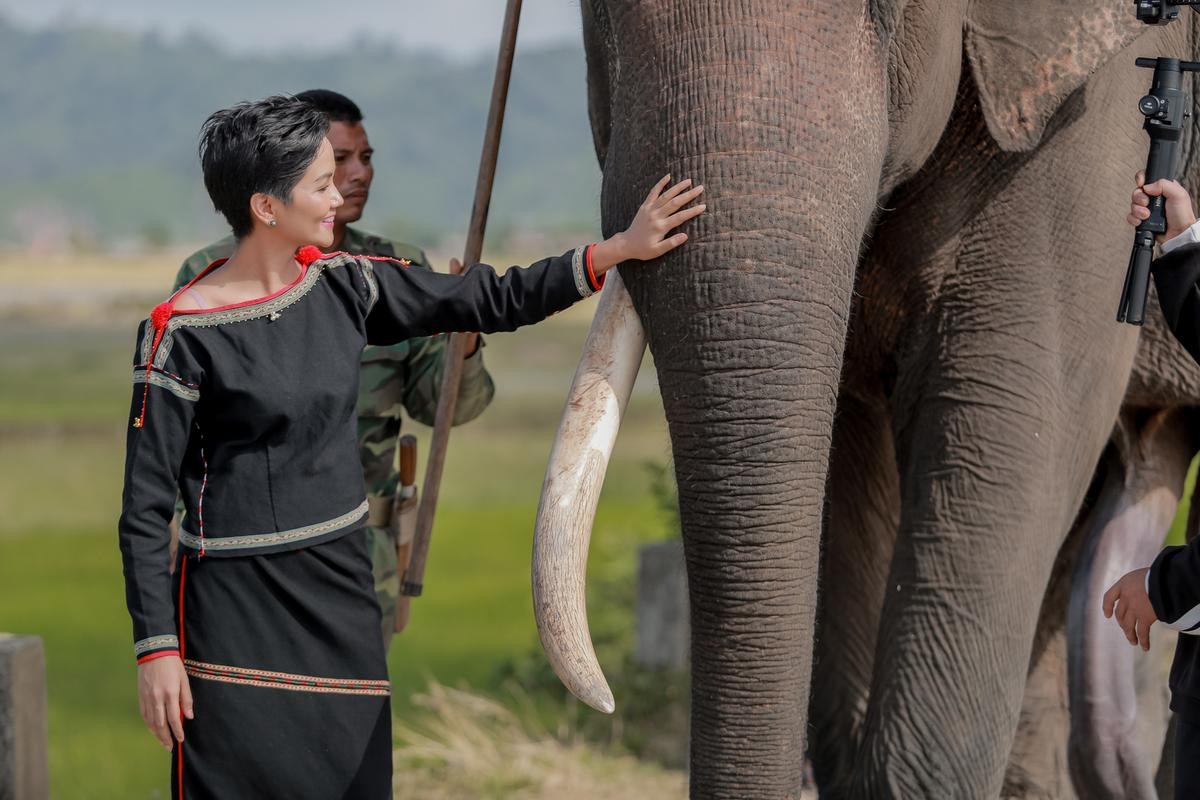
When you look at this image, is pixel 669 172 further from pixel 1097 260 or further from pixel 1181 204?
pixel 1097 260

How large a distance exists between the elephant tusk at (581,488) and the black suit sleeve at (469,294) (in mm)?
94

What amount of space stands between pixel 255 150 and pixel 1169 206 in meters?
1.48

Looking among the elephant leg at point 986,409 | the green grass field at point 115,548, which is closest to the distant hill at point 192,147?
the green grass field at point 115,548

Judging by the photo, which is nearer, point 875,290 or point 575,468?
point 575,468

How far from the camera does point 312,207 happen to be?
8.96 feet

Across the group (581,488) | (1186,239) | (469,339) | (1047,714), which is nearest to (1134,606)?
(1186,239)

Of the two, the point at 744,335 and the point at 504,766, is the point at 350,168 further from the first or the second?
the point at 504,766

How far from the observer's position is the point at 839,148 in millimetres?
2773

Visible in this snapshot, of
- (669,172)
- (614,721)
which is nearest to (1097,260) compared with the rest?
(669,172)

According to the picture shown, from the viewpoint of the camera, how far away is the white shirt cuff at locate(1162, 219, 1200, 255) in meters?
2.55

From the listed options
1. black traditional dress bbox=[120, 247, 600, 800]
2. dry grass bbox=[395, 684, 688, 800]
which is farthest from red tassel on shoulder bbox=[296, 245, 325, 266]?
dry grass bbox=[395, 684, 688, 800]

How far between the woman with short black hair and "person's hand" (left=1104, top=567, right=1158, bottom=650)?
3.06 ft

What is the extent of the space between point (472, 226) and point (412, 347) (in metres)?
0.60

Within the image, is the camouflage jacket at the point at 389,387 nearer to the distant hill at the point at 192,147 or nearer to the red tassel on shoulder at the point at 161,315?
the red tassel on shoulder at the point at 161,315
